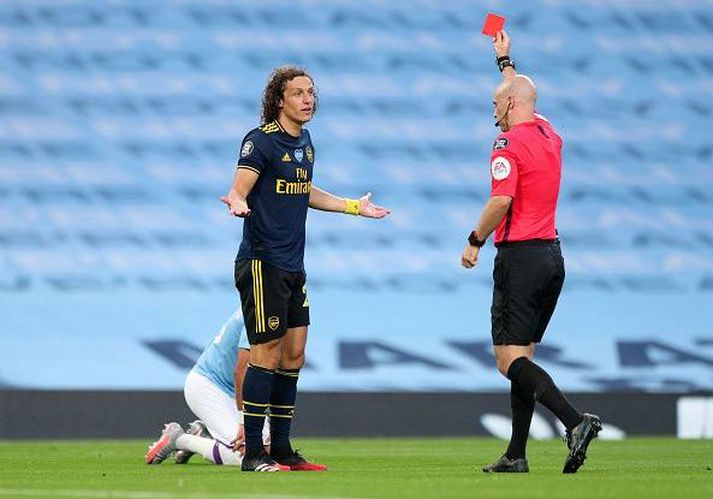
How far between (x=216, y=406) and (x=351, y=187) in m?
4.23

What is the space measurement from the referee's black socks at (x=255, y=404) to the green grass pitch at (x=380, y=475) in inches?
5.4

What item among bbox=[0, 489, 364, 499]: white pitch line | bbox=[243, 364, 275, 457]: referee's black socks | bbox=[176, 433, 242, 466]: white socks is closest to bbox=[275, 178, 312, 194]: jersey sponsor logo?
bbox=[243, 364, 275, 457]: referee's black socks

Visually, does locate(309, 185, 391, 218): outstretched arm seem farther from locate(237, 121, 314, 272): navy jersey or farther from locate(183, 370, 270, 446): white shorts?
locate(183, 370, 270, 446): white shorts

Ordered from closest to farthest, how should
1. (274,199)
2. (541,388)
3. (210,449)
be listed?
1. (541,388)
2. (274,199)
3. (210,449)

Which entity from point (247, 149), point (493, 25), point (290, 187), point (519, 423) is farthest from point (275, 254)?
point (493, 25)

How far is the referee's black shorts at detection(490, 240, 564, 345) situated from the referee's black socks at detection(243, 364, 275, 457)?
3.11 feet

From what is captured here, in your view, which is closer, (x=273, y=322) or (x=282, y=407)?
(x=273, y=322)

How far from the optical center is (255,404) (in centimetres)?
695

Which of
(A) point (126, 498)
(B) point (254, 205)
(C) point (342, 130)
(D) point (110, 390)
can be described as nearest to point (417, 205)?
(C) point (342, 130)

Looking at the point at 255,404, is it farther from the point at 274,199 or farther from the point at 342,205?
the point at 342,205

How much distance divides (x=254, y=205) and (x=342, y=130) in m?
5.28

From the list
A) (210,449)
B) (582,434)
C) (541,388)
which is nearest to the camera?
(582,434)

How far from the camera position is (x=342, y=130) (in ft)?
40.1

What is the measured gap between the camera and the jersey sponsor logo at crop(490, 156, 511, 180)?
22.2 feet
